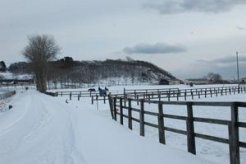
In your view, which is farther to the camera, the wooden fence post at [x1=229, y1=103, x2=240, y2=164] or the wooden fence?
the wooden fence

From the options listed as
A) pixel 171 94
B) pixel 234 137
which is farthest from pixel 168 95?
pixel 234 137

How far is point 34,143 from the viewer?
42.4 ft

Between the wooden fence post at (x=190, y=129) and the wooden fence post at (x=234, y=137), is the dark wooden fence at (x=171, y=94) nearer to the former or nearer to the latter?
the wooden fence post at (x=190, y=129)

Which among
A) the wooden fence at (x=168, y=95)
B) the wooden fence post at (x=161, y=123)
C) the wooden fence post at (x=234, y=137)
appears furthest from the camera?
Answer: the wooden fence at (x=168, y=95)

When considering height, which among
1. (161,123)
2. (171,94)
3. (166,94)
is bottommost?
(171,94)

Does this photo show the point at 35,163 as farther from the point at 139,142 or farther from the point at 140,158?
the point at 139,142

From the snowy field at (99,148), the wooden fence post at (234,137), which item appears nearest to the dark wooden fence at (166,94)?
the snowy field at (99,148)

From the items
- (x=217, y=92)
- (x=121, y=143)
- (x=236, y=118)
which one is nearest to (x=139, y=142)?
(x=121, y=143)

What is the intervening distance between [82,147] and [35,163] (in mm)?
1938

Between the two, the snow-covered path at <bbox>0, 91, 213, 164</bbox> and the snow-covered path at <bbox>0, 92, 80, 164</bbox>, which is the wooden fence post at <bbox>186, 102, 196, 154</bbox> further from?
the snow-covered path at <bbox>0, 92, 80, 164</bbox>

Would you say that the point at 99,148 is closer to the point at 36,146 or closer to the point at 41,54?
the point at 36,146

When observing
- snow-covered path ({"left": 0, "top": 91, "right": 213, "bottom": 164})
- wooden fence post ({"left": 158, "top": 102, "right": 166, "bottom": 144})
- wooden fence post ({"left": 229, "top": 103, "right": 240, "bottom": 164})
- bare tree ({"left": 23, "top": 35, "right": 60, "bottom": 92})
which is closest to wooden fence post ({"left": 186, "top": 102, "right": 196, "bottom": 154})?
snow-covered path ({"left": 0, "top": 91, "right": 213, "bottom": 164})

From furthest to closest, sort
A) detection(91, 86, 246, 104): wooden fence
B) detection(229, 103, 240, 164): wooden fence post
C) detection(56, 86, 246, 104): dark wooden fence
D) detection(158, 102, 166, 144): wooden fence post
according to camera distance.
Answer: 1. detection(56, 86, 246, 104): dark wooden fence
2. detection(91, 86, 246, 104): wooden fence
3. detection(158, 102, 166, 144): wooden fence post
4. detection(229, 103, 240, 164): wooden fence post

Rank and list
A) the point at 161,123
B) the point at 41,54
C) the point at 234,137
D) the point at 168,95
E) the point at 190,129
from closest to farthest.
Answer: the point at 234,137 → the point at 190,129 → the point at 161,123 → the point at 168,95 → the point at 41,54
